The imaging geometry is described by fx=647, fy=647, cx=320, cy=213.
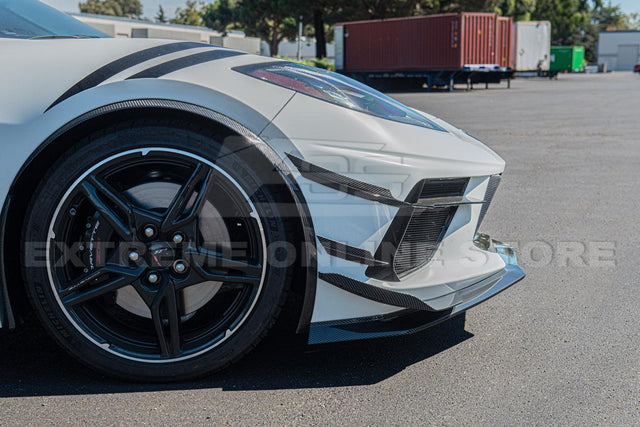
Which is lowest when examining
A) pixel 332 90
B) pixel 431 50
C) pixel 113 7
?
pixel 332 90

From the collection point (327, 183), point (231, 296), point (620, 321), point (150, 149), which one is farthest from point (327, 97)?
point (620, 321)

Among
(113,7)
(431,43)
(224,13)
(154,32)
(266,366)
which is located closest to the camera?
(266,366)

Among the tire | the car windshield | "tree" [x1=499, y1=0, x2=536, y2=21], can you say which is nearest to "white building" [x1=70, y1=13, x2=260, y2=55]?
"tree" [x1=499, y1=0, x2=536, y2=21]

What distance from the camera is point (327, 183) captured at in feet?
6.86

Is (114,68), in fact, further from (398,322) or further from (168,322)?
(398,322)

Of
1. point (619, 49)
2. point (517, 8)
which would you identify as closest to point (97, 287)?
point (517, 8)

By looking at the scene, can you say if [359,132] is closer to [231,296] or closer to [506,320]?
[231,296]

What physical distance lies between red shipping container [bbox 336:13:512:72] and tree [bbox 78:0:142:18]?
9887 centimetres

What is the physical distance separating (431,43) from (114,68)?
27.4 m

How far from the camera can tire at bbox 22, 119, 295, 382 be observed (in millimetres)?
2127

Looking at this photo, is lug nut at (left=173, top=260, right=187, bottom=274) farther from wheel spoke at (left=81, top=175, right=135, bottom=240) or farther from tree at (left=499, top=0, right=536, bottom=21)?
tree at (left=499, top=0, right=536, bottom=21)

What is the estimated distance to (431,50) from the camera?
28.2m

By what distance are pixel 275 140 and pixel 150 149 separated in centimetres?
41

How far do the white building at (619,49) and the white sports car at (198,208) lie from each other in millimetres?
96876
